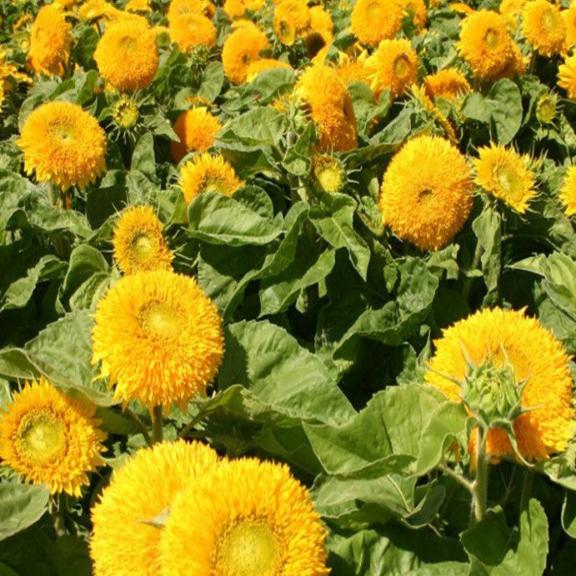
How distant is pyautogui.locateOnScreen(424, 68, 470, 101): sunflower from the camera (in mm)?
3355

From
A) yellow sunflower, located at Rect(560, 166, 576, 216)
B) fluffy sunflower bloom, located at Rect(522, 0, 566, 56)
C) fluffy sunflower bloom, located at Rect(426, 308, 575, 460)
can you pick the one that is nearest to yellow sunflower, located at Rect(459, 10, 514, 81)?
fluffy sunflower bloom, located at Rect(522, 0, 566, 56)

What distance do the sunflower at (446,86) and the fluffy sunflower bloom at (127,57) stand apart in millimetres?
1106

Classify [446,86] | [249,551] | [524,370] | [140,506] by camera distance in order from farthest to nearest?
[446,86] < [524,370] < [140,506] < [249,551]

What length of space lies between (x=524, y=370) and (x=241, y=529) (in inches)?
25.9

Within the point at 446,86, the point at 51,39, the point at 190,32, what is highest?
the point at 51,39

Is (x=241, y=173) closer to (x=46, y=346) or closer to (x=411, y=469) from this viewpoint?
(x=46, y=346)

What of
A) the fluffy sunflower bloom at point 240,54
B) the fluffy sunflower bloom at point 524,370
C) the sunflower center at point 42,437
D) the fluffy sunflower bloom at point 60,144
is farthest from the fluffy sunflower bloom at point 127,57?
the fluffy sunflower bloom at point 524,370

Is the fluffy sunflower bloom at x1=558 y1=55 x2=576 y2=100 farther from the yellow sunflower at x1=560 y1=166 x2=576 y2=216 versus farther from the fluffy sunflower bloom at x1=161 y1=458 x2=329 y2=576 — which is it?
→ the fluffy sunflower bloom at x1=161 y1=458 x2=329 y2=576

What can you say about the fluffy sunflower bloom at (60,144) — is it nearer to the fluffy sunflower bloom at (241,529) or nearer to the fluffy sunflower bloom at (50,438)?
the fluffy sunflower bloom at (50,438)

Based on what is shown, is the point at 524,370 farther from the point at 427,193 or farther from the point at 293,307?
the point at 293,307

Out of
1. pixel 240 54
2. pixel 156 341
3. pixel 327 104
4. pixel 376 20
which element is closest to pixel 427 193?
pixel 327 104

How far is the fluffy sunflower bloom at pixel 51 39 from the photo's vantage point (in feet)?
12.4

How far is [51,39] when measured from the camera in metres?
3.80

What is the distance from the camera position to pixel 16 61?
179 inches
